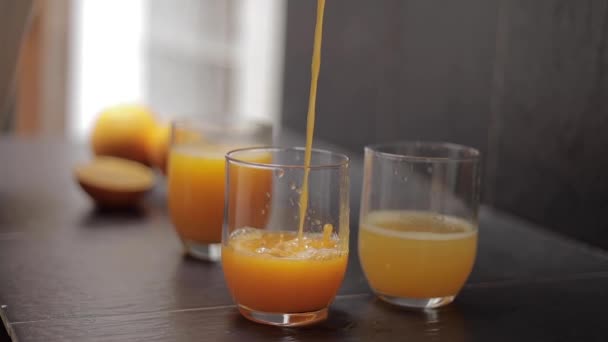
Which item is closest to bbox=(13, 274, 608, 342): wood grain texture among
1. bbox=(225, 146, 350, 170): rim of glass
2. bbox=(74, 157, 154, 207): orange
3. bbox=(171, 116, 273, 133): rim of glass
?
bbox=(225, 146, 350, 170): rim of glass

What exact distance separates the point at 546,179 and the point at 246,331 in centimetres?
78

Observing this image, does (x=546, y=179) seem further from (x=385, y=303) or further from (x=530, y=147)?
(x=385, y=303)

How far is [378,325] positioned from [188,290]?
0.82ft

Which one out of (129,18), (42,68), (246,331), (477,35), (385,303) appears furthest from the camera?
(129,18)

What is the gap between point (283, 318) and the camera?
0.95 metres

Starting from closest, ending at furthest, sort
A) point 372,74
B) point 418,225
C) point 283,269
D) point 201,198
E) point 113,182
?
point 283,269, point 418,225, point 201,198, point 113,182, point 372,74

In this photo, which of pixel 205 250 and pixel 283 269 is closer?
pixel 283 269

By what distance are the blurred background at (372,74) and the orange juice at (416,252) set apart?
0.45 metres

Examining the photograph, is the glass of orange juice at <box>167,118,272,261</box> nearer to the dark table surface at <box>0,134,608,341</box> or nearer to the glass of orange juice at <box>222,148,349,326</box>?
the dark table surface at <box>0,134,608,341</box>

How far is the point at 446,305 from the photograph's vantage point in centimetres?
105

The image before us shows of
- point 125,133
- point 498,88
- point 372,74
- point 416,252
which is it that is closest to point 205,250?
point 416,252

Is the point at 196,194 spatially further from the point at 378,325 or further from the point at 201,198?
the point at 378,325

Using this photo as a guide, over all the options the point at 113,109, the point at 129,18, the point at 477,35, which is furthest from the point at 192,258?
the point at 129,18

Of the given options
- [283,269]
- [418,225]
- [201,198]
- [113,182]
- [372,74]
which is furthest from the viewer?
[372,74]
